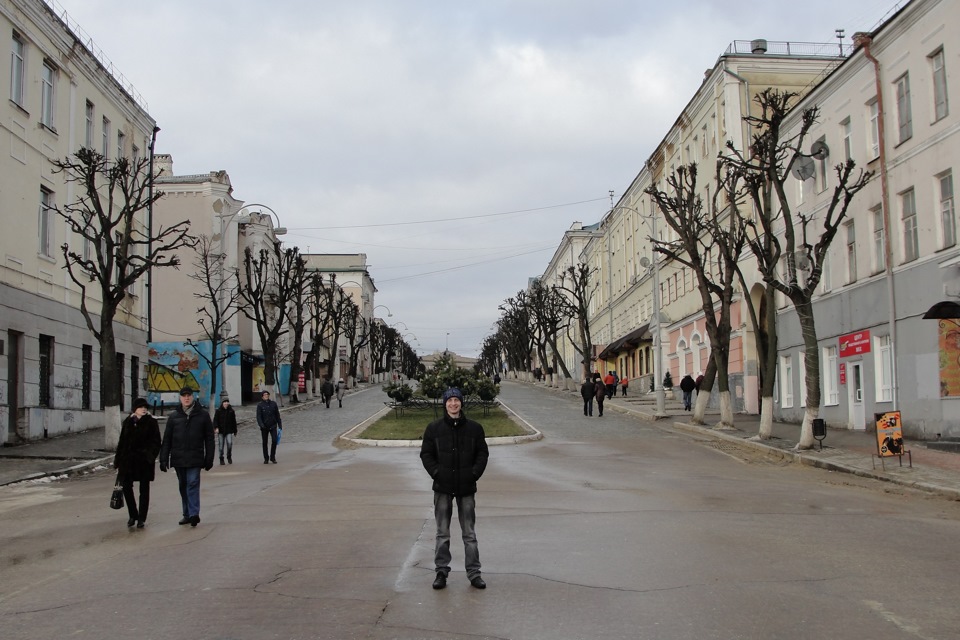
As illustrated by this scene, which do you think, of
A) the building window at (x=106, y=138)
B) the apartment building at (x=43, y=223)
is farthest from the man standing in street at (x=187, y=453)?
the building window at (x=106, y=138)

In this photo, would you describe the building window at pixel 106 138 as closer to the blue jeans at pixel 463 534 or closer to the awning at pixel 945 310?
the awning at pixel 945 310

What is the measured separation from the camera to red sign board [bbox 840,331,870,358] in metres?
27.0

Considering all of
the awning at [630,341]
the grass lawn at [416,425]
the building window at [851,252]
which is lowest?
the grass lawn at [416,425]

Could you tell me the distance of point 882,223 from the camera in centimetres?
2634

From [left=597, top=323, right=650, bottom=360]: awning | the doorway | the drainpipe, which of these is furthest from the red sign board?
[left=597, top=323, right=650, bottom=360]: awning

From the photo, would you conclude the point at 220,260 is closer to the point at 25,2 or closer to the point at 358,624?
the point at 25,2

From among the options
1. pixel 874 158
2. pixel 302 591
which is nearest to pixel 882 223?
pixel 874 158

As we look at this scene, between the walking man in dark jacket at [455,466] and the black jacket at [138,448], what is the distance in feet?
17.8

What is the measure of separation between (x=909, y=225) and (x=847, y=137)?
4.91 metres

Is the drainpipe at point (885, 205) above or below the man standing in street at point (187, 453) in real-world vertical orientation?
above

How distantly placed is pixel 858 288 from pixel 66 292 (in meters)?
24.5

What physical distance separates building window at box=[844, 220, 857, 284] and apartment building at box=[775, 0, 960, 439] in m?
0.04

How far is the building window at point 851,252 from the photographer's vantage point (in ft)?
92.2

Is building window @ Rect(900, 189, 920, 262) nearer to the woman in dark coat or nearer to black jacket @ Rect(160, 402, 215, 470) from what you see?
black jacket @ Rect(160, 402, 215, 470)
